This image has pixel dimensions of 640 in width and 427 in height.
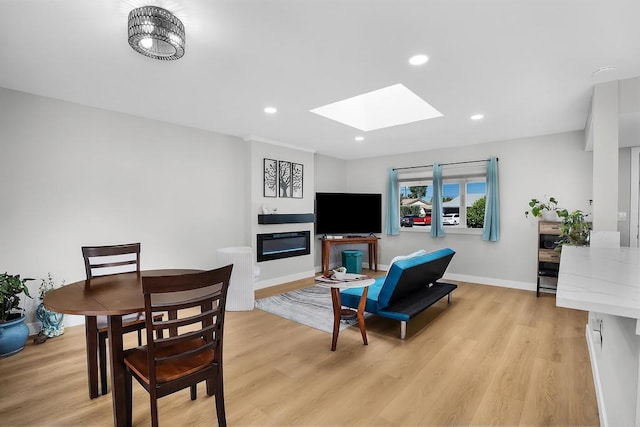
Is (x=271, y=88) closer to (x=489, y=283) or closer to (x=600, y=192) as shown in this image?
(x=600, y=192)

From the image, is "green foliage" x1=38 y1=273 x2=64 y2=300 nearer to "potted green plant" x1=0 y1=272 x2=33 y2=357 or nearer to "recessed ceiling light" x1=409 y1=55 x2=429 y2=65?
"potted green plant" x1=0 y1=272 x2=33 y2=357

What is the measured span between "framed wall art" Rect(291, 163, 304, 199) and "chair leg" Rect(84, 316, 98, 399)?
3.82 m

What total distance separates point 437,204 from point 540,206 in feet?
5.33

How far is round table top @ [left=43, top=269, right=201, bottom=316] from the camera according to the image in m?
1.59

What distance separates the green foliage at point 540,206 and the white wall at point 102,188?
4.51 m

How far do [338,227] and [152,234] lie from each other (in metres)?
3.42

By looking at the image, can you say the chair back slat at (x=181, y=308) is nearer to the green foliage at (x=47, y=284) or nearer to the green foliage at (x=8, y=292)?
the green foliage at (x=8, y=292)

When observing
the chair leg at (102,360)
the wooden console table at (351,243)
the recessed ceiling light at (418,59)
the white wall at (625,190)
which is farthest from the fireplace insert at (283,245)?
the white wall at (625,190)

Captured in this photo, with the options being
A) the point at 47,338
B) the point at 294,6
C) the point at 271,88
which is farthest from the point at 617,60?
the point at 47,338

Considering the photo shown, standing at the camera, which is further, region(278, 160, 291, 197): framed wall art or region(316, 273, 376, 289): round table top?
region(278, 160, 291, 197): framed wall art

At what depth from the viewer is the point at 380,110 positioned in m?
4.39

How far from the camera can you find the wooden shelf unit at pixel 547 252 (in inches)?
174

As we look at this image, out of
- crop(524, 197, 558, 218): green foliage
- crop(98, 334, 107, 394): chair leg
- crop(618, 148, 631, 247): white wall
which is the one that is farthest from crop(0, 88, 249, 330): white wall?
crop(618, 148, 631, 247): white wall

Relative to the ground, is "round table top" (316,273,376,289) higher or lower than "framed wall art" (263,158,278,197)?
lower
